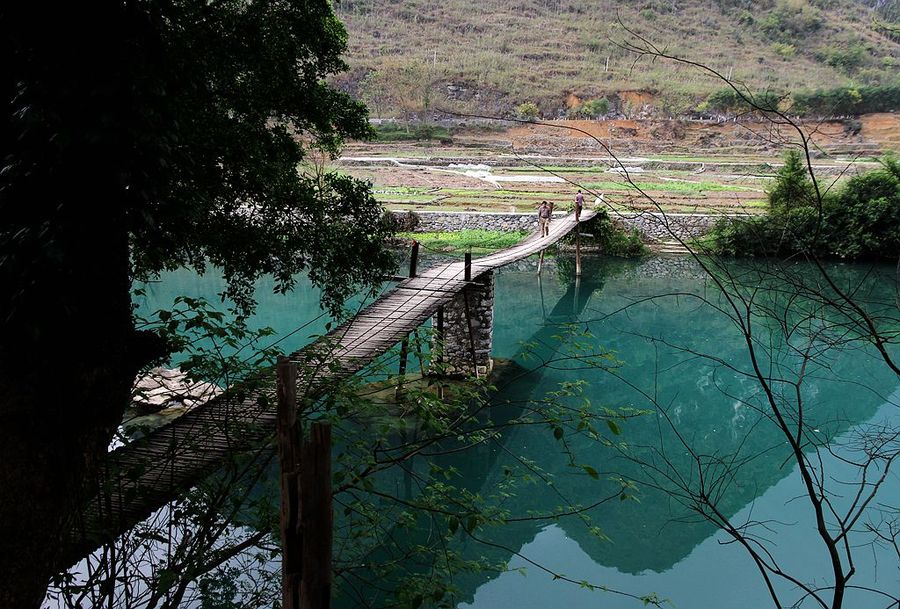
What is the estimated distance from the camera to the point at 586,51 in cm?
5738

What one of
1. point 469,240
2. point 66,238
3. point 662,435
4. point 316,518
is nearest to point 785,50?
point 469,240

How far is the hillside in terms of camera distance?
4697cm

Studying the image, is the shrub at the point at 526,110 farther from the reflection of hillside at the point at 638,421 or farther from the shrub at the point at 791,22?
the shrub at the point at 791,22

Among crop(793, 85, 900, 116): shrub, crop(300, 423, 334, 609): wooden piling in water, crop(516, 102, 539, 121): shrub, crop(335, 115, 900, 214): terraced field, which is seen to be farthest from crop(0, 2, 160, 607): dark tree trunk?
crop(793, 85, 900, 116): shrub

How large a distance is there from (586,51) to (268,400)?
59.4m

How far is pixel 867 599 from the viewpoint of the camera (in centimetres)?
643

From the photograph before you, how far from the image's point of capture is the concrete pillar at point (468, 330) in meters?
10.5

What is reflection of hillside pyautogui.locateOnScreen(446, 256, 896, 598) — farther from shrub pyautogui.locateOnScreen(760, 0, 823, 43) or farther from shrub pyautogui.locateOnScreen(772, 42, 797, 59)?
shrub pyautogui.locateOnScreen(760, 0, 823, 43)

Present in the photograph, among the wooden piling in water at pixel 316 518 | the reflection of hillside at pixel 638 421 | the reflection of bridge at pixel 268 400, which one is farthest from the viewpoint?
the reflection of hillside at pixel 638 421

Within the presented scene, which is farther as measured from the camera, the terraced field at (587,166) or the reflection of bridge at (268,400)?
the terraced field at (587,166)

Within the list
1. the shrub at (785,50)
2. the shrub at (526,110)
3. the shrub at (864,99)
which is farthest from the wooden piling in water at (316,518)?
the shrub at (785,50)

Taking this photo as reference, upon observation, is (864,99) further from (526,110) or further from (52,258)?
(52,258)

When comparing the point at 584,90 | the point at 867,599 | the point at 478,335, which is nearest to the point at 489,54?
the point at 584,90

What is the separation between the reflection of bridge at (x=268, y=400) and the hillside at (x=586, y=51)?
33854 millimetres
